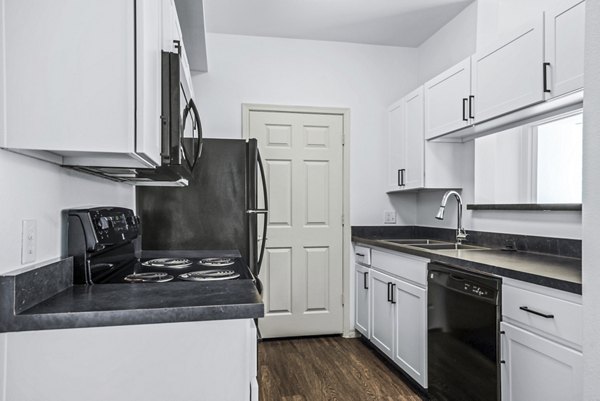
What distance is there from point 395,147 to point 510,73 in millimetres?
1475

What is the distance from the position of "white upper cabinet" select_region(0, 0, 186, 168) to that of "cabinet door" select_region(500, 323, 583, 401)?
4.98ft

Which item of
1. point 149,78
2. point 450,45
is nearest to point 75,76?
point 149,78

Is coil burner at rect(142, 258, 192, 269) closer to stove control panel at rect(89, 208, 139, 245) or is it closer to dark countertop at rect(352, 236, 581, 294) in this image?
stove control panel at rect(89, 208, 139, 245)

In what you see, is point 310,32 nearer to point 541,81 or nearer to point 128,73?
point 541,81

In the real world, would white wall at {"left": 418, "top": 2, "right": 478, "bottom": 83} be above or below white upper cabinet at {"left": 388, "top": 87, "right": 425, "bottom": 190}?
above

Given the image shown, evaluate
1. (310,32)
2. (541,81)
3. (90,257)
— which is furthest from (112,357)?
(310,32)

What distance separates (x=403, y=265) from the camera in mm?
2678

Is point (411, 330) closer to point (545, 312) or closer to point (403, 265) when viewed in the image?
point (403, 265)

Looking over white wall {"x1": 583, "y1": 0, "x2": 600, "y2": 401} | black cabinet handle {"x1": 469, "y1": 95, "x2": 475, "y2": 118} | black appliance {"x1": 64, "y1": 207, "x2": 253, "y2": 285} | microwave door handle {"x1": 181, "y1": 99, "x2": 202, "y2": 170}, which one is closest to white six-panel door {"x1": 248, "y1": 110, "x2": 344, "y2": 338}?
black cabinet handle {"x1": 469, "y1": 95, "x2": 475, "y2": 118}

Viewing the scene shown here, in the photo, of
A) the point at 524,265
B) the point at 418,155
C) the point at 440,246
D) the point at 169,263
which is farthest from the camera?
the point at 418,155

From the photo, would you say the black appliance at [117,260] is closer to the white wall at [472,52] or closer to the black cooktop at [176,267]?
the black cooktop at [176,267]

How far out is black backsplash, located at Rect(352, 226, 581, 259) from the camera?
6.91ft

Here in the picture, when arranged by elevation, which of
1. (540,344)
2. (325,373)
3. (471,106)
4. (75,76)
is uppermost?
(471,106)

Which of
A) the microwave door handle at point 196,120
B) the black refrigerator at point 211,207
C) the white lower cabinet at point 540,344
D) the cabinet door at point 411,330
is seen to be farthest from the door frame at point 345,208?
the white lower cabinet at point 540,344
